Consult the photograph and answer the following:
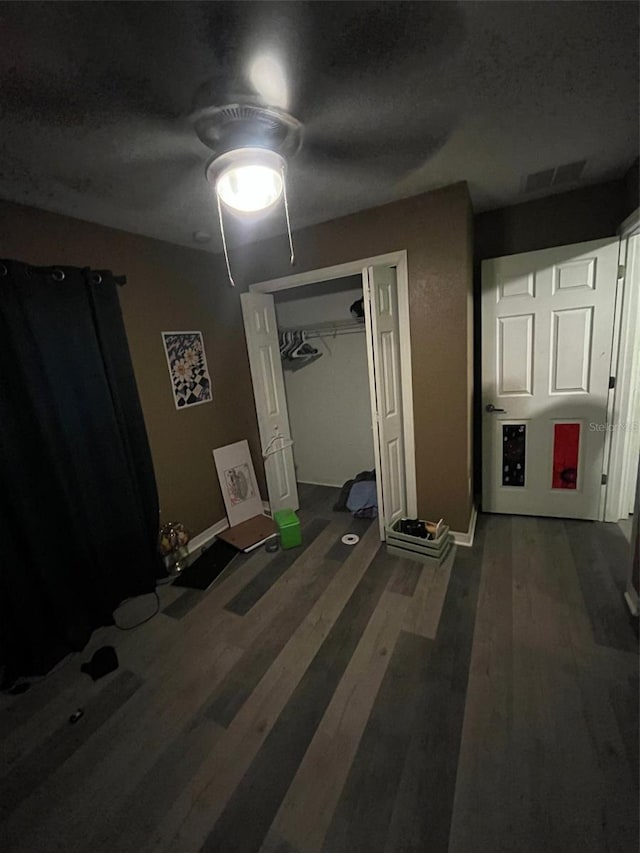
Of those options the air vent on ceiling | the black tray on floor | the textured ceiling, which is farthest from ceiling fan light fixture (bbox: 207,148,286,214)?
the black tray on floor

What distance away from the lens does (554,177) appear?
207cm

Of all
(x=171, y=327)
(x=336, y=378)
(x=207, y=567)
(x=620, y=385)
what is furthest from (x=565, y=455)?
(x=171, y=327)

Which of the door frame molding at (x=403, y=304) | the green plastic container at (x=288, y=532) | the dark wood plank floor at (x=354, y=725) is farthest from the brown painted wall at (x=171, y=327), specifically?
the dark wood plank floor at (x=354, y=725)

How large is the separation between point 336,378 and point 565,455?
211cm

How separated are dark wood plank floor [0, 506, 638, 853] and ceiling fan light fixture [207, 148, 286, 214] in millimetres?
2178

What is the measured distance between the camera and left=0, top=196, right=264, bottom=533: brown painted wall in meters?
1.97

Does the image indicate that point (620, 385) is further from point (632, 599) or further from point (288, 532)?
point (288, 532)

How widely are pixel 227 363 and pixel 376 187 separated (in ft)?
5.95

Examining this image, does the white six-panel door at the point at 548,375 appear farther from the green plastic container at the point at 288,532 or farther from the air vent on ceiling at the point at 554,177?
the green plastic container at the point at 288,532

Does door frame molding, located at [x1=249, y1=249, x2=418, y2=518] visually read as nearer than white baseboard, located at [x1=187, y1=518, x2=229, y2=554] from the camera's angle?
Yes

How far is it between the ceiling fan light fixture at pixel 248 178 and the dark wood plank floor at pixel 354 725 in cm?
218

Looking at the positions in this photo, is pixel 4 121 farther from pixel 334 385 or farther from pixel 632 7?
pixel 334 385

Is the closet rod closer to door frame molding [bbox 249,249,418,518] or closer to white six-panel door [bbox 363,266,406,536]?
door frame molding [bbox 249,249,418,518]

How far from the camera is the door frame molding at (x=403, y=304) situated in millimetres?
2326
